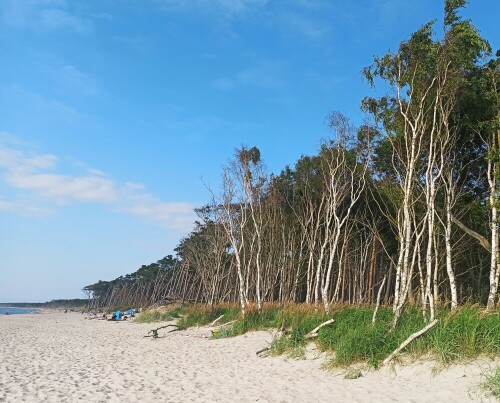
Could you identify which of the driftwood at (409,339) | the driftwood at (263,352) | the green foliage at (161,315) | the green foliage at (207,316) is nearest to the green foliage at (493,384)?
the driftwood at (409,339)

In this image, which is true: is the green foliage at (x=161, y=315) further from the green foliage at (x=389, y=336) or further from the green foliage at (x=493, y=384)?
the green foliage at (x=493, y=384)

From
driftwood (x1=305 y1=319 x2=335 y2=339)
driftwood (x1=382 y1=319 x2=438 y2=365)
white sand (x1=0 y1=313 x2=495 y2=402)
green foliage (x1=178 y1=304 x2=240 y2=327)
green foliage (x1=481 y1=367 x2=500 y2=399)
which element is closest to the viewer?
green foliage (x1=481 y1=367 x2=500 y2=399)

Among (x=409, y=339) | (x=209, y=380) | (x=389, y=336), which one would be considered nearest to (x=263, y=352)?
(x=209, y=380)

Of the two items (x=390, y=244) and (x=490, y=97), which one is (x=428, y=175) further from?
(x=390, y=244)

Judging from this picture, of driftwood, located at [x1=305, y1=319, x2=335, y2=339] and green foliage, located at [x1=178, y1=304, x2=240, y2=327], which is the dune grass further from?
green foliage, located at [x1=178, y1=304, x2=240, y2=327]

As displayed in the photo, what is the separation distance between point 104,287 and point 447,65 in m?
137

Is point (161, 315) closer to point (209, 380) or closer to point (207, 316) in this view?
point (207, 316)

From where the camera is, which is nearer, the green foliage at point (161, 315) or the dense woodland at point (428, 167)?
the dense woodland at point (428, 167)

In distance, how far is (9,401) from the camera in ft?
26.4

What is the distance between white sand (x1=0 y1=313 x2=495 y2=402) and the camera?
27.8 ft

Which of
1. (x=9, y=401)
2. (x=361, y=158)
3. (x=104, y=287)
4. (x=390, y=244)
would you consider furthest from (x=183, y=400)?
(x=104, y=287)

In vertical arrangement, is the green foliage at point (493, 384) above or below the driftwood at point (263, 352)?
above

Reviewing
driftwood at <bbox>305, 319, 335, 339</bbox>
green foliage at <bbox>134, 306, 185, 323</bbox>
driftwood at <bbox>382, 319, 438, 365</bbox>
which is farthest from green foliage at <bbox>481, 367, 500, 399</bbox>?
green foliage at <bbox>134, 306, 185, 323</bbox>

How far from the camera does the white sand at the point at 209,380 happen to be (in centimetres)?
846
